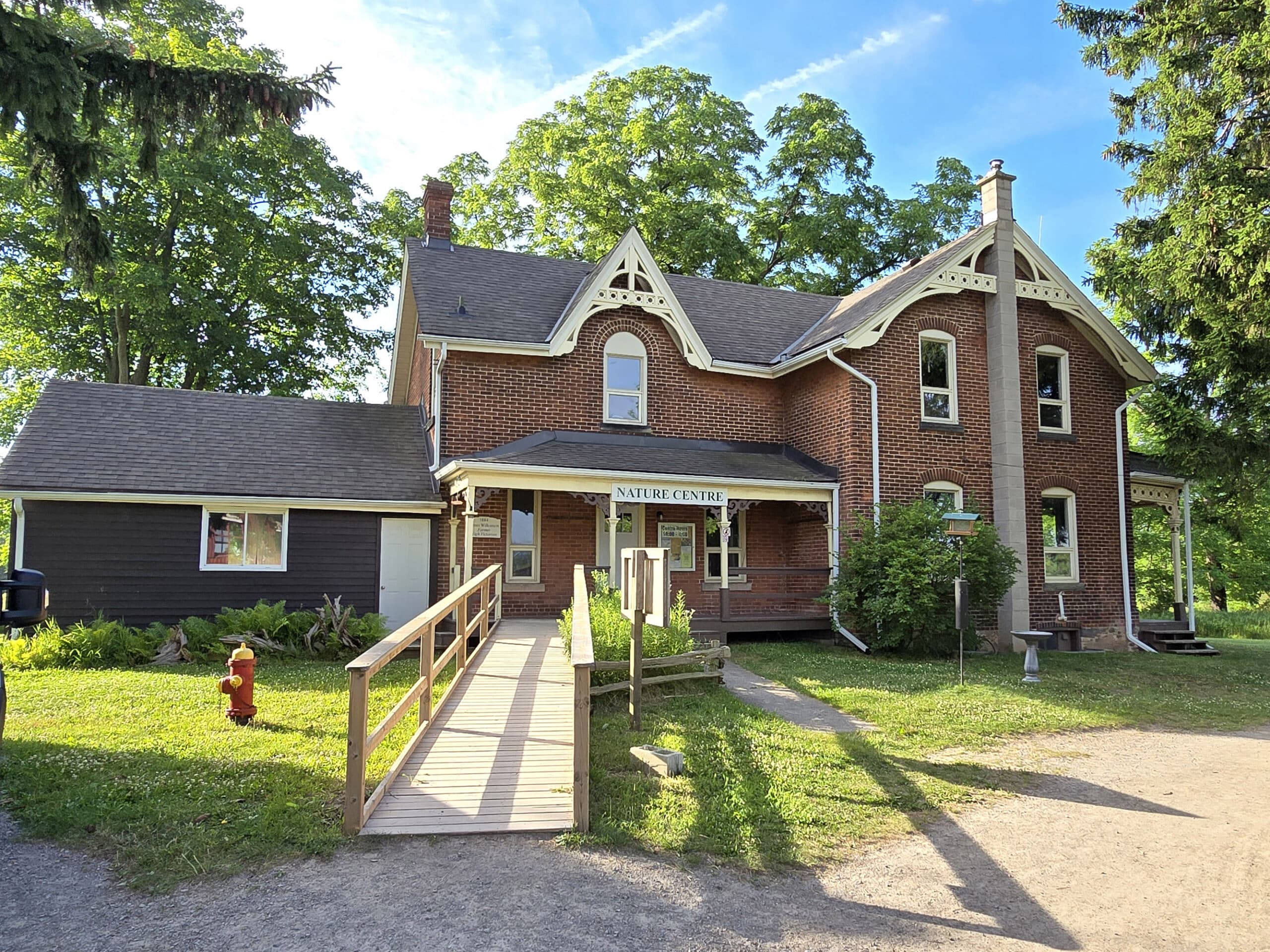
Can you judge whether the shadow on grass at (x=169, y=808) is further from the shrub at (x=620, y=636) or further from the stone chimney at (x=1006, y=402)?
the stone chimney at (x=1006, y=402)

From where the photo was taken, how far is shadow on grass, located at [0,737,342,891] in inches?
201

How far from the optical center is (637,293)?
1703 cm

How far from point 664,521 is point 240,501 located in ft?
26.8

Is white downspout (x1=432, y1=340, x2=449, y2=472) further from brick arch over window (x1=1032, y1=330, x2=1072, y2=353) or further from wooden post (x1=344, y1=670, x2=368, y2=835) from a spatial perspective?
brick arch over window (x1=1032, y1=330, x2=1072, y2=353)

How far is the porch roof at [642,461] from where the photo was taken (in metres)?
14.3

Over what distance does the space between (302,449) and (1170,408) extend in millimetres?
17960

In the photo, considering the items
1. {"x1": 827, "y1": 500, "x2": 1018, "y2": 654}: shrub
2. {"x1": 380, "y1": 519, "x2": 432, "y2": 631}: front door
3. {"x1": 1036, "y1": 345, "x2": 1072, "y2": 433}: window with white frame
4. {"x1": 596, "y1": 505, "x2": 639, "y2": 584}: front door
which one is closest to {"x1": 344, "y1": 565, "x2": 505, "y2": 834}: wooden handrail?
{"x1": 380, "y1": 519, "x2": 432, "y2": 631}: front door

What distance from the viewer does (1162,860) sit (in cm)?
541

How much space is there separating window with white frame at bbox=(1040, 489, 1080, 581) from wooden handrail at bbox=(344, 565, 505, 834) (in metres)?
13.3

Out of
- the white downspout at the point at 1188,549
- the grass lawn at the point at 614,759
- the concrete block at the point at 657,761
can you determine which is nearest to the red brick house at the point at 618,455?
the white downspout at the point at 1188,549

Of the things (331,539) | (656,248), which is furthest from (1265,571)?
(331,539)

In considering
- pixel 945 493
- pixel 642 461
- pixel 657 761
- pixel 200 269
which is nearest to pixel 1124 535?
pixel 945 493

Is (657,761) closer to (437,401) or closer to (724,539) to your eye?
(724,539)

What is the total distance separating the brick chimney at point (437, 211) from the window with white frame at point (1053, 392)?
1395 centimetres
